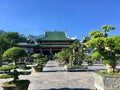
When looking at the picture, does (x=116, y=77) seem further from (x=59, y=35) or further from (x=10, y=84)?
(x=59, y=35)

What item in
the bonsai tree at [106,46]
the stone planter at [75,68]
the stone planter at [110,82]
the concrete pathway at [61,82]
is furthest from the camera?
the stone planter at [75,68]

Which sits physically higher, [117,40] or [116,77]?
[117,40]

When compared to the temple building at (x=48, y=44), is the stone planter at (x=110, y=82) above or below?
below

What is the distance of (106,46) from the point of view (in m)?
11.2

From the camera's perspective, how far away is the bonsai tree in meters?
10.7

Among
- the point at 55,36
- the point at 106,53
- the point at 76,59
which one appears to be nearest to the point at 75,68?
the point at 76,59

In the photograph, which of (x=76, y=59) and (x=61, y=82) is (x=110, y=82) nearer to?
(x=61, y=82)

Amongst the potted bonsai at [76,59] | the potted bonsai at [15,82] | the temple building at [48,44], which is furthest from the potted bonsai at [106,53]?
the temple building at [48,44]

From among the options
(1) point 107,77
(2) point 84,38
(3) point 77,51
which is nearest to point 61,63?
(3) point 77,51

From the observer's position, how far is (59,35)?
62156 millimetres

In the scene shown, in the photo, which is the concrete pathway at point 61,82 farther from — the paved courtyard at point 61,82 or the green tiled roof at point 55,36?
the green tiled roof at point 55,36

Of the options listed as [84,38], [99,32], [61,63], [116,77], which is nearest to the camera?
[116,77]

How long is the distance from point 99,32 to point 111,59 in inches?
52.4

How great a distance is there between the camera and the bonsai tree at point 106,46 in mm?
10703
